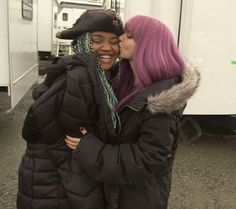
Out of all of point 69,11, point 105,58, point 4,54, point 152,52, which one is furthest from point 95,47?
point 69,11

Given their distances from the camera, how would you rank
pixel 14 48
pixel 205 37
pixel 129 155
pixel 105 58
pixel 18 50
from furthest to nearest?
pixel 18 50 < pixel 14 48 < pixel 205 37 < pixel 105 58 < pixel 129 155

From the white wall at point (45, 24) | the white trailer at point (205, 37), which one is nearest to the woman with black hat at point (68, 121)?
the white trailer at point (205, 37)

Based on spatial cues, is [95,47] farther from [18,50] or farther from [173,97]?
[18,50]

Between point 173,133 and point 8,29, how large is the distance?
3019mm

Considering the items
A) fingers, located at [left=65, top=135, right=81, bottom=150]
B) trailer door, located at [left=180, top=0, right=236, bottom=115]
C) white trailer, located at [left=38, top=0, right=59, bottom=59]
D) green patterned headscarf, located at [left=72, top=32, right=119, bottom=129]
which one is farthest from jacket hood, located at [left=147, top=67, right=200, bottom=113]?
white trailer, located at [left=38, top=0, right=59, bottom=59]

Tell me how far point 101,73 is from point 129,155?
40cm

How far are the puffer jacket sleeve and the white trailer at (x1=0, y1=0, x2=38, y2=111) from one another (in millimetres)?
2858

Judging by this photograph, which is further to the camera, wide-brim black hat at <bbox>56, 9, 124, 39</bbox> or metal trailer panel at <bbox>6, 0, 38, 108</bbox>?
metal trailer panel at <bbox>6, 0, 38, 108</bbox>

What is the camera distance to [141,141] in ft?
5.46

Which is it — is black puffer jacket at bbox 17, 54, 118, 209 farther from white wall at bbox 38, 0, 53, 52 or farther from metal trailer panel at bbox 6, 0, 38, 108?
white wall at bbox 38, 0, 53, 52

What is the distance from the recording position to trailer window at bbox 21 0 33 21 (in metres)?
5.20

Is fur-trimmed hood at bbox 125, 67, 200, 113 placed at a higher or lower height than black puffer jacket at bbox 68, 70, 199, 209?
higher

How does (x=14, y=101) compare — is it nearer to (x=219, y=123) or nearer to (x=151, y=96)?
(x=219, y=123)

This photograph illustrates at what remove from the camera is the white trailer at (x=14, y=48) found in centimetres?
419
